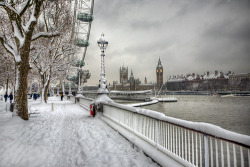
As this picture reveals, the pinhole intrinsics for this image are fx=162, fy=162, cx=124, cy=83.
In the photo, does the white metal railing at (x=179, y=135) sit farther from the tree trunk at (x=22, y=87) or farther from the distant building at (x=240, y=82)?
the distant building at (x=240, y=82)

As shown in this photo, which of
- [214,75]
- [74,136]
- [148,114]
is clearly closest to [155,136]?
[148,114]

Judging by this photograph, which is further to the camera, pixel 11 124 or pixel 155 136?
pixel 11 124

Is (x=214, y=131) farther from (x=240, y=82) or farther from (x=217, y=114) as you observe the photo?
(x=240, y=82)

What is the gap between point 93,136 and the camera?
22.4ft

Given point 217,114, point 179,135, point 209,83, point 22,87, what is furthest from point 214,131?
point 209,83

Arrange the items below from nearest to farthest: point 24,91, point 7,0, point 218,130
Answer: point 218,130, point 7,0, point 24,91

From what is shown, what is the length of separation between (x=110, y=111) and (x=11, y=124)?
5.20 metres

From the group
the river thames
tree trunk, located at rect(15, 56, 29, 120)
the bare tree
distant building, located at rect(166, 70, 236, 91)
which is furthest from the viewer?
distant building, located at rect(166, 70, 236, 91)

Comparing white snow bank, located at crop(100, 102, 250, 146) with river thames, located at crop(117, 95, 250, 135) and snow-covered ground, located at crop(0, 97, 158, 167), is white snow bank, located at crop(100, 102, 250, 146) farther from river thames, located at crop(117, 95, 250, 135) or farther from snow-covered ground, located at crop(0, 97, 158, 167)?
river thames, located at crop(117, 95, 250, 135)

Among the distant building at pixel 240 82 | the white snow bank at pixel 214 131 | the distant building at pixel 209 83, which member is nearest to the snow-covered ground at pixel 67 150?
the white snow bank at pixel 214 131

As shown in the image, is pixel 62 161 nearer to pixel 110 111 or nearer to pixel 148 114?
pixel 148 114

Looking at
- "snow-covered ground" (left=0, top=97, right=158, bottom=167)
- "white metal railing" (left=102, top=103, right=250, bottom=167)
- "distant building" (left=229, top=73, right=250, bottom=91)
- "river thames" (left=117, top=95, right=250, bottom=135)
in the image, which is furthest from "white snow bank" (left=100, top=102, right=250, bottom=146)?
"distant building" (left=229, top=73, right=250, bottom=91)

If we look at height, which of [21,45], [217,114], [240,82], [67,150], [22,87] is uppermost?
[240,82]

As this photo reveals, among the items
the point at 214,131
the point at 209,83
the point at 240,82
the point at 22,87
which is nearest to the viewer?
the point at 214,131
